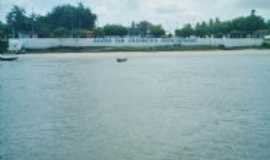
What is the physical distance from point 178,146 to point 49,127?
8520 mm

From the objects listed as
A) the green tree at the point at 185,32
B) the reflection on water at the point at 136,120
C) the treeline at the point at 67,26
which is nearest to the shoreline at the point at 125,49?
the treeline at the point at 67,26

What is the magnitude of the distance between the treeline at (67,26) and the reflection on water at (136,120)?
85.2 metres

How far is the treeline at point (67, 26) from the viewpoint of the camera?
454ft

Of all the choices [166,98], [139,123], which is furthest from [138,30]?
[139,123]

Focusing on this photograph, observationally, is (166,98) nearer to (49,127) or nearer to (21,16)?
(49,127)

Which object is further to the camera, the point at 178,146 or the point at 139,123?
the point at 139,123

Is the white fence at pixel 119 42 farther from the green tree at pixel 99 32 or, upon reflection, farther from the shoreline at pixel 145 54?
the green tree at pixel 99 32

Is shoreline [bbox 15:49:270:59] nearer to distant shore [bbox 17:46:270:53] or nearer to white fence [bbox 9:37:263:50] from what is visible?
distant shore [bbox 17:46:270:53]

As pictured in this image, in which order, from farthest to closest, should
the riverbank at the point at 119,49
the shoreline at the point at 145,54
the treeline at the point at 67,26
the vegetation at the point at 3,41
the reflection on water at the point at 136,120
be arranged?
the treeline at the point at 67,26 < the riverbank at the point at 119,49 < the shoreline at the point at 145,54 < the vegetation at the point at 3,41 < the reflection on water at the point at 136,120

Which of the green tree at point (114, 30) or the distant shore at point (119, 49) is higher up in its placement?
the green tree at point (114, 30)

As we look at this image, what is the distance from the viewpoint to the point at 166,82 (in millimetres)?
56094

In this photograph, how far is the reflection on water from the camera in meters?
23.0

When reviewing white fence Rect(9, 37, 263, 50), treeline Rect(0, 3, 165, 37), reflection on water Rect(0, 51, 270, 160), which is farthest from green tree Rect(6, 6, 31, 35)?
reflection on water Rect(0, 51, 270, 160)

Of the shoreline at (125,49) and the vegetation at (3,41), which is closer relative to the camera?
the vegetation at (3,41)
